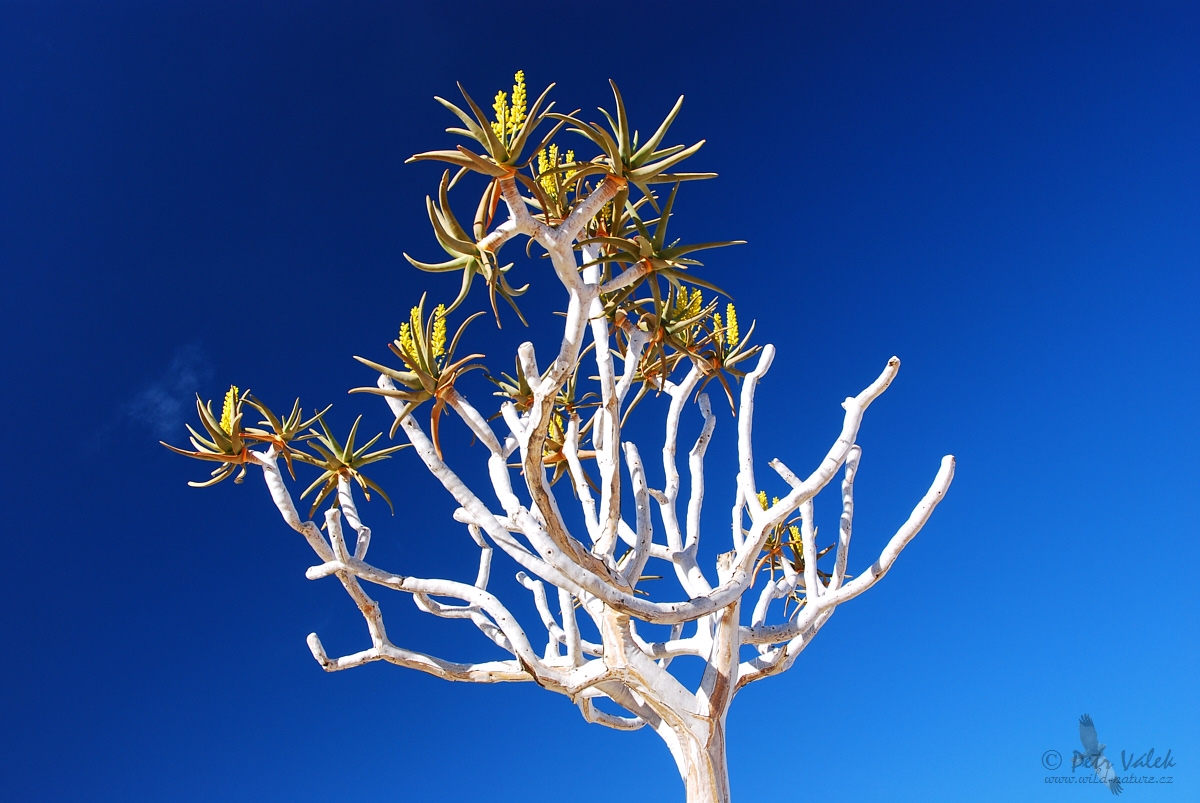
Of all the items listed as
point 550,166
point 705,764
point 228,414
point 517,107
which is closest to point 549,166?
point 550,166

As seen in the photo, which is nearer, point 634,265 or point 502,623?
point 634,265

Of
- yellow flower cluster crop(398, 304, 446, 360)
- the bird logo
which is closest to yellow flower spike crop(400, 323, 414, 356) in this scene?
yellow flower cluster crop(398, 304, 446, 360)

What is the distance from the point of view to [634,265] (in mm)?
5570

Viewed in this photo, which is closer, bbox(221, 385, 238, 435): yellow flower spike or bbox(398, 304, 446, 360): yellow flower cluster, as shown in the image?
bbox(398, 304, 446, 360): yellow flower cluster

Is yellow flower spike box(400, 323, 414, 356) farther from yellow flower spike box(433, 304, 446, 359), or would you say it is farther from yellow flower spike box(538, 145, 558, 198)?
yellow flower spike box(538, 145, 558, 198)

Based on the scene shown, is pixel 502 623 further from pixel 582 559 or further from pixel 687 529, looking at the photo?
pixel 687 529

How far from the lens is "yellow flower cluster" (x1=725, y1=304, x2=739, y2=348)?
7322mm

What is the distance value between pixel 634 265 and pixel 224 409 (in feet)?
12.1

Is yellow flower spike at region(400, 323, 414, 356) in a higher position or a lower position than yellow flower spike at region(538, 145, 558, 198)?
lower

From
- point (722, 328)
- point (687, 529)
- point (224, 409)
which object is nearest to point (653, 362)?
point (722, 328)

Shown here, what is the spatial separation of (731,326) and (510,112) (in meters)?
3.21

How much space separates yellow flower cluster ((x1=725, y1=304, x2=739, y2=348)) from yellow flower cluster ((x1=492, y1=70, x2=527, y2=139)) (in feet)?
10.1

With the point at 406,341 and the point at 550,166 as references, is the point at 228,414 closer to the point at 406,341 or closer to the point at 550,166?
the point at 406,341

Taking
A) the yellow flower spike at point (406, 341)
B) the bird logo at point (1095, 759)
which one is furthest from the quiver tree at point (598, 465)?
the bird logo at point (1095, 759)
